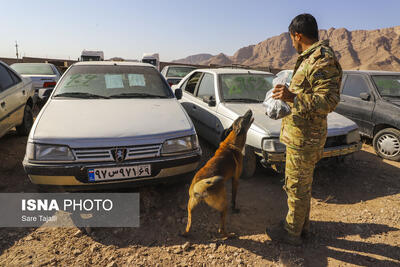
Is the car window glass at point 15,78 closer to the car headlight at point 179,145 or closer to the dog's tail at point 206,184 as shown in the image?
the car headlight at point 179,145

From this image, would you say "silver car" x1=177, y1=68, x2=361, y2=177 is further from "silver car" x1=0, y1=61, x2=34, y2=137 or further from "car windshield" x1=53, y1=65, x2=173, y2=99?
"silver car" x1=0, y1=61, x2=34, y2=137

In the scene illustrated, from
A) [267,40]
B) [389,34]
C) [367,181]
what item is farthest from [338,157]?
[267,40]

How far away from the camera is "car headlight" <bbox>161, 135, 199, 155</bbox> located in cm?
269

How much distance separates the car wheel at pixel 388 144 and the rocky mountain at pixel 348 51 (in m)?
82.6

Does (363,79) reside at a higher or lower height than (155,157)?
higher

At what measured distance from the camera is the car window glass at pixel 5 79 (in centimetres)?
431

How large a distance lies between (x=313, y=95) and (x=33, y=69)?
9.33 meters

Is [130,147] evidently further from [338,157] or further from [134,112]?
[338,157]

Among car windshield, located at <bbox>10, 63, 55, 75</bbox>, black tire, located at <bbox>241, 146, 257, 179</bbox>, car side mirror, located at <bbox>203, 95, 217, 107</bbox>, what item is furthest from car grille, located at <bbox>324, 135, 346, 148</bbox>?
car windshield, located at <bbox>10, 63, 55, 75</bbox>

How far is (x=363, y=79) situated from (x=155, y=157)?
4.94m

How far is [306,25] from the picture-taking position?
194cm

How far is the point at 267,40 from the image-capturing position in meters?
137

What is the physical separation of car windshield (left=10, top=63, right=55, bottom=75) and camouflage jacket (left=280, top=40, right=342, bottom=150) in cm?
867

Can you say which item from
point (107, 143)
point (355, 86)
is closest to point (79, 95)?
point (107, 143)
